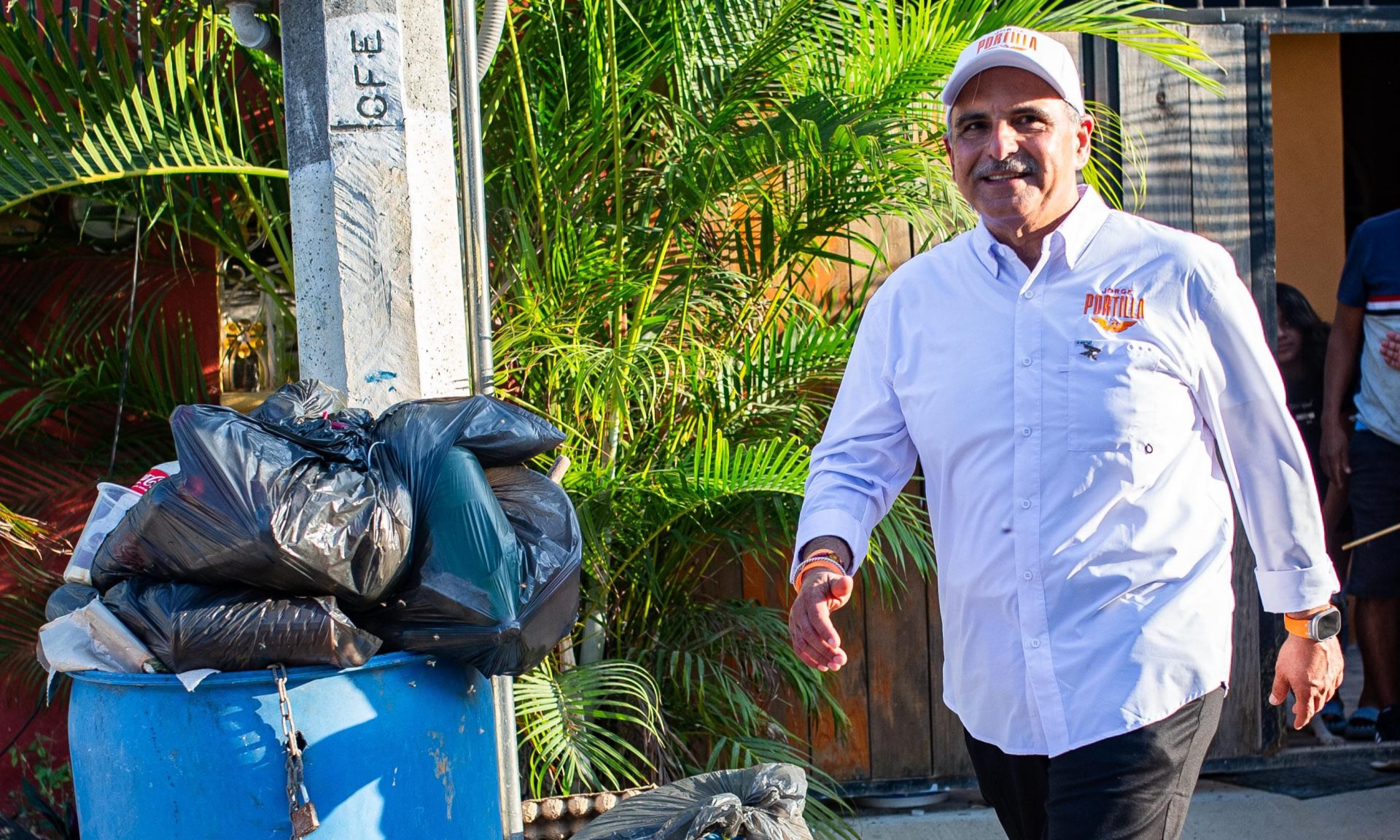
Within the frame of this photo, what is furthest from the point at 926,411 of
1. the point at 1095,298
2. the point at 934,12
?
the point at 934,12

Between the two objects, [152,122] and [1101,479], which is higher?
[152,122]

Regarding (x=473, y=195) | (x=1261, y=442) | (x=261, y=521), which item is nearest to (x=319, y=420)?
(x=261, y=521)

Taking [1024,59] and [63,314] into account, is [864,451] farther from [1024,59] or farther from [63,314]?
[63,314]

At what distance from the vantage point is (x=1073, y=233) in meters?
2.26

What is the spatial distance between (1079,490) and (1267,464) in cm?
33

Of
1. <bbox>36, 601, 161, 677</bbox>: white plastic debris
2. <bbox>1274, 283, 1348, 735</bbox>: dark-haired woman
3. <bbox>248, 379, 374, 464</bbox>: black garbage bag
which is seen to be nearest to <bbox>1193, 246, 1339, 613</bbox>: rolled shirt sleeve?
<bbox>248, 379, 374, 464</bbox>: black garbage bag

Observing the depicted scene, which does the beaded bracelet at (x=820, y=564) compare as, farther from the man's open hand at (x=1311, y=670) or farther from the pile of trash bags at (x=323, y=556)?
the man's open hand at (x=1311, y=670)

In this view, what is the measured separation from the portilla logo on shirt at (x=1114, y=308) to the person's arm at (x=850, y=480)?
0.38 meters

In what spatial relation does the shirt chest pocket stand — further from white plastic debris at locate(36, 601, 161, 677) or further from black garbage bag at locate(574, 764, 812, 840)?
white plastic debris at locate(36, 601, 161, 677)

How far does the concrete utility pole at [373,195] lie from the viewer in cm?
293

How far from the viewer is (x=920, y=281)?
7.91 feet

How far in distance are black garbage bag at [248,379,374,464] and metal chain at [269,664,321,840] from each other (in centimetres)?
41

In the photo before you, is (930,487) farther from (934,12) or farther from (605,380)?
(934,12)

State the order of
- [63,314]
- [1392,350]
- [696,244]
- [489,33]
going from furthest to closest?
[1392,350] < [63,314] < [696,244] < [489,33]
